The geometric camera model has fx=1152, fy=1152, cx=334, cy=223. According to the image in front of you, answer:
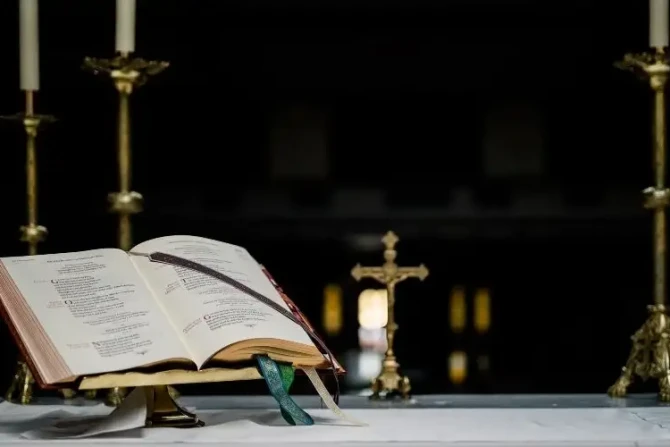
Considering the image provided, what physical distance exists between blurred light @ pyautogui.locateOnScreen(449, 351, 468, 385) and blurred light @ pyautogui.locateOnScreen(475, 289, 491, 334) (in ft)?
0.41

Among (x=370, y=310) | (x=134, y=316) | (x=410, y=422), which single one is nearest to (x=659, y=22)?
(x=410, y=422)

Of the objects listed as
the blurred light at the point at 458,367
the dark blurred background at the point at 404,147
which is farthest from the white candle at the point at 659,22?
the blurred light at the point at 458,367

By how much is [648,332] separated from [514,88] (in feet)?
7.54

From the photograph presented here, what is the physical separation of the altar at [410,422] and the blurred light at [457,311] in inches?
111

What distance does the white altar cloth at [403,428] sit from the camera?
1.26m

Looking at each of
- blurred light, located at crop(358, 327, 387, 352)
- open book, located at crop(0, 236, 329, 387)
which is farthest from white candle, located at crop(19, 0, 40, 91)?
blurred light, located at crop(358, 327, 387, 352)

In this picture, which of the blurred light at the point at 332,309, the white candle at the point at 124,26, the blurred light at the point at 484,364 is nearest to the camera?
the white candle at the point at 124,26

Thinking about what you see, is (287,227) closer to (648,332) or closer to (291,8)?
(291,8)

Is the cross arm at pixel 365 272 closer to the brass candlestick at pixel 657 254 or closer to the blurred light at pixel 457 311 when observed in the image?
the brass candlestick at pixel 657 254

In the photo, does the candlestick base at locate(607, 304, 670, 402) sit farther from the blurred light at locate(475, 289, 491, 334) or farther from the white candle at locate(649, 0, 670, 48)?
the blurred light at locate(475, 289, 491, 334)

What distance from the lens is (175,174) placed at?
3684 mm

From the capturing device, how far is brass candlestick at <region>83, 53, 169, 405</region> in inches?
64.6

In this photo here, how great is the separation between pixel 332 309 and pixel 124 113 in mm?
2837

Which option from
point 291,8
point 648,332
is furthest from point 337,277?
point 648,332
